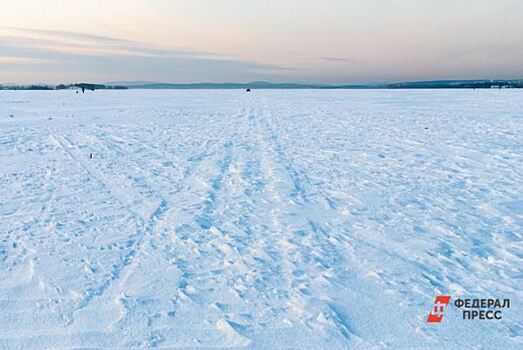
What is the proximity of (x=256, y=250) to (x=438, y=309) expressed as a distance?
209 centimetres

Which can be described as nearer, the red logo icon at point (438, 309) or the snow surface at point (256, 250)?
the snow surface at point (256, 250)

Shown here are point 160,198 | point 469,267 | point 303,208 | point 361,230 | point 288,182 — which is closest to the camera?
point 469,267

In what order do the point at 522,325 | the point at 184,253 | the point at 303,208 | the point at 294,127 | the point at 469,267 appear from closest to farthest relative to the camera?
the point at 522,325 < the point at 469,267 < the point at 184,253 < the point at 303,208 < the point at 294,127

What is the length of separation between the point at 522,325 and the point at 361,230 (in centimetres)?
236

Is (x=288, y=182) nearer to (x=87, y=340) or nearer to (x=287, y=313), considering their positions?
(x=287, y=313)

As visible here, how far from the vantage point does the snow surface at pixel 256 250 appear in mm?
3463

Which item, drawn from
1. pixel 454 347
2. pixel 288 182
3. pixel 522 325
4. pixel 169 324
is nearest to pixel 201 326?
pixel 169 324

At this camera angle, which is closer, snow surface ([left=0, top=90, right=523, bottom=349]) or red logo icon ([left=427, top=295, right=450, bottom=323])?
snow surface ([left=0, top=90, right=523, bottom=349])

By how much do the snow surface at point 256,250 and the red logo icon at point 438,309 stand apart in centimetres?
6

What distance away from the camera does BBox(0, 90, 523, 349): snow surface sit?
11.4ft

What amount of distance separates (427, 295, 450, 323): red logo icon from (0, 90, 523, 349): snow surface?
0.06 m

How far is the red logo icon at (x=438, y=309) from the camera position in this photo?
3.60m

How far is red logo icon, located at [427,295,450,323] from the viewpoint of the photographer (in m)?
3.60

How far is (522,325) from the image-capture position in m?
3.49
